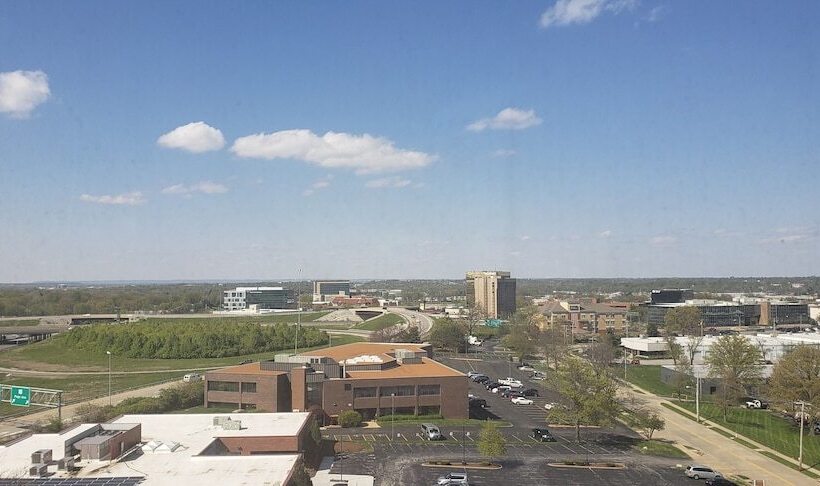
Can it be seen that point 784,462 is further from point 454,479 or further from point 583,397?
point 454,479

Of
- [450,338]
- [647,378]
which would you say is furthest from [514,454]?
[450,338]

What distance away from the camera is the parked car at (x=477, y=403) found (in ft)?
247

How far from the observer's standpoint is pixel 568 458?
52500 millimetres

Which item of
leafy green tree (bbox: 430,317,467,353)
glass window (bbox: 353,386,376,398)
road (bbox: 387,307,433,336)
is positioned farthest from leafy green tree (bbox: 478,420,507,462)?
road (bbox: 387,307,433,336)

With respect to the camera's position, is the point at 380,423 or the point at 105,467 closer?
the point at 105,467

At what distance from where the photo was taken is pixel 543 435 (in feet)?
194

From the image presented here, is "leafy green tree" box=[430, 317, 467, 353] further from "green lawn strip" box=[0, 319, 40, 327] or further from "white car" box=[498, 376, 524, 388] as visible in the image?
"green lawn strip" box=[0, 319, 40, 327]

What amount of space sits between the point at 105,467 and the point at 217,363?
82.8 meters

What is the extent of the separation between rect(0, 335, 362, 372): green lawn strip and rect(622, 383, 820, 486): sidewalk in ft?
238

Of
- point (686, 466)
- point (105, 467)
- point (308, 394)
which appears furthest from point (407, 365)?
point (105, 467)

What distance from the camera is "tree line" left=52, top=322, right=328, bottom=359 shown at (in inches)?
4892

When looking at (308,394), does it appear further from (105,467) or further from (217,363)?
(217,363)

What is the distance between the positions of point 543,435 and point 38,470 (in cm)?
4098

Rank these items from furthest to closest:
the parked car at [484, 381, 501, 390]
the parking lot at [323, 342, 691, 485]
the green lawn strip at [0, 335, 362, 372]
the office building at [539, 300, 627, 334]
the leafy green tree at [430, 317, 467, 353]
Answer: the office building at [539, 300, 627, 334] < the leafy green tree at [430, 317, 467, 353] < the green lawn strip at [0, 335, 362, 372] < the parked car at [484, 381, 501, 390] < the parking lot at [323, 342, 691, 485]
